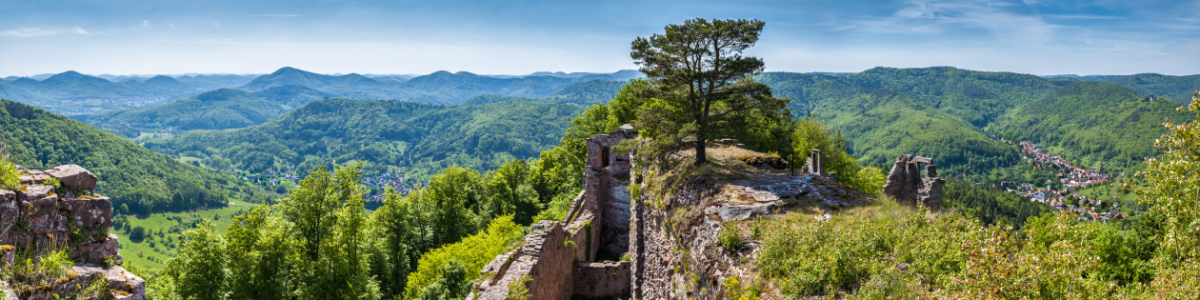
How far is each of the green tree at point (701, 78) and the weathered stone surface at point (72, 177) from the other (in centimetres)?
1297

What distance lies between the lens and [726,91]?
16875 millimetres

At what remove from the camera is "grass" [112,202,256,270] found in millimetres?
125713

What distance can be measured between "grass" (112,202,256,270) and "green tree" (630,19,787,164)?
123931 mm

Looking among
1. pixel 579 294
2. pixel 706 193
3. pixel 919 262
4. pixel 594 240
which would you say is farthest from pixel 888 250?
pixel 594 240

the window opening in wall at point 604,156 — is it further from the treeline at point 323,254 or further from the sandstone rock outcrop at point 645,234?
the treeline at point 323,254

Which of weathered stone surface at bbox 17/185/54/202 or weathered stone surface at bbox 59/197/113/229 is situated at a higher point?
weathered stone surface at bbox 17/185/54/202

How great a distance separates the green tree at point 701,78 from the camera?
52.5ft

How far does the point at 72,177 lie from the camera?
9.05 metres

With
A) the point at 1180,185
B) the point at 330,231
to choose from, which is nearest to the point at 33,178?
the point at 330,231

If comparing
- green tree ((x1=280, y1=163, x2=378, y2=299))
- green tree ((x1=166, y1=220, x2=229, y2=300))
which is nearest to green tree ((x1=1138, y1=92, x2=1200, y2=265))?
green tree ((x1=280, y1=163, x2=378, y2=299))

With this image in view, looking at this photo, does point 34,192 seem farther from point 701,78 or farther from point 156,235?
point 156,235

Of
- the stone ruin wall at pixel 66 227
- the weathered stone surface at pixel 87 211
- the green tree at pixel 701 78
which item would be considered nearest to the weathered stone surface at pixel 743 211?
the green tree at pixel 701 78

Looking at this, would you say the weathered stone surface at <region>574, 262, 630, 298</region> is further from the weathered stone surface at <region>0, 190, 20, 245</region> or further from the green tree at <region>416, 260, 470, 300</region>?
the weathered stone surface at <region>0, 190, 20, 245</region>

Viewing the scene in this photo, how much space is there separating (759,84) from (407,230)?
2527 cm
